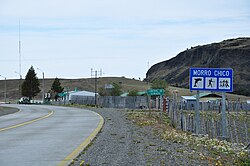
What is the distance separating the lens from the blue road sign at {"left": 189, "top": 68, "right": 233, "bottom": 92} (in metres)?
19.5

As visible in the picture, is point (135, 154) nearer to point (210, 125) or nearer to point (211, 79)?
point (211, 79)

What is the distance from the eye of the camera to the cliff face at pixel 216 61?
116 meters

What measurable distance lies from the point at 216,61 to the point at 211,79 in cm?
11857

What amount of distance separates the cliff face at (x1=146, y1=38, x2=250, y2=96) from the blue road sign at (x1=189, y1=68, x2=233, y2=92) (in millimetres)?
A: 93504

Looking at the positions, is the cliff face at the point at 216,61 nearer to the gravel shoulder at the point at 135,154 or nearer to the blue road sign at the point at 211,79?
the blue road sign at the point at 211,79

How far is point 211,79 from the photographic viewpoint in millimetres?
19719

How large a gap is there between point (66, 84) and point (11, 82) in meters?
31.6

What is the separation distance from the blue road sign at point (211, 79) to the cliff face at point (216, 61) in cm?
9350

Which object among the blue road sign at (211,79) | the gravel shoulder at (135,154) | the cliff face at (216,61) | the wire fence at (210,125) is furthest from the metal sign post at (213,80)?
the cliff face at (216,61)

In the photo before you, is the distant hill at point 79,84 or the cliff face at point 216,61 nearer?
the cliff face at point 216,61

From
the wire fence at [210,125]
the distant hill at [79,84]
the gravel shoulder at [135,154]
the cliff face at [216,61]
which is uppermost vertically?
the cliff face at [216,61]

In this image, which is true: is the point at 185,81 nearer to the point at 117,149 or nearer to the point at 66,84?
the point at 66,84

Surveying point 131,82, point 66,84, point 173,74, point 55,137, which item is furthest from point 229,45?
point 55,137

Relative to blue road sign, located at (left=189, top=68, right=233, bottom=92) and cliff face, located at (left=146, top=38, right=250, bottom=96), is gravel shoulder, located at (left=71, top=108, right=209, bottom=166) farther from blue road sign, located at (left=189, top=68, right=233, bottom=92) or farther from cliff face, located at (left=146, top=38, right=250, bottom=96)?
cliff face, located at (left=146, top=38, right=250, bottom=96)
